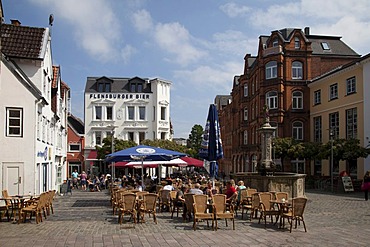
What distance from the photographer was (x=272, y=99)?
4822 cm

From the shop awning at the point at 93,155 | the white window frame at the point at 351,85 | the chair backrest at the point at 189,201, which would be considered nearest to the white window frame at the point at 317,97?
the white window frame at the point at 351,85

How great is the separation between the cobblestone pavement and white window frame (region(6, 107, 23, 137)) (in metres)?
5.32

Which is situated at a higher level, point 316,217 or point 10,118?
point 10,118

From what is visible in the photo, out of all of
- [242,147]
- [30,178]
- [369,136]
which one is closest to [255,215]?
[30,178]

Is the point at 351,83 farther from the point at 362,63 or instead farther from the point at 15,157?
the point at 15,157

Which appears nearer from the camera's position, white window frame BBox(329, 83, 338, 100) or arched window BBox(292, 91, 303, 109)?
white window frame BBox(329, 83, 338, 100)

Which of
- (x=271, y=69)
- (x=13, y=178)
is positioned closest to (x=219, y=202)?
(x=13, y=178)

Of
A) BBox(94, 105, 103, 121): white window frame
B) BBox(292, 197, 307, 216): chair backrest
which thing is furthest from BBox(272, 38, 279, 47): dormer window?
BBox(292, 197, 307, 216): chair backrest

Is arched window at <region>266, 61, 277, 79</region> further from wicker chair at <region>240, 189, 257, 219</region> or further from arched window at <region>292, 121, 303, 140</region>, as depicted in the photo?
wicker chair at <region>240, 189, 257, 219</region>

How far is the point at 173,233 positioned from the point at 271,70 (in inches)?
1498

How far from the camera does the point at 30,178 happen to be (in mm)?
20078

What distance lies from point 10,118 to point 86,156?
36945 mm

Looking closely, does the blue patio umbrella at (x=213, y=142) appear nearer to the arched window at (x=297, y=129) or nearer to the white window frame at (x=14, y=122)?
the white window frame at (x=14, y=122)

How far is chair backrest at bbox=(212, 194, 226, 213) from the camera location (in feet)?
43.5
